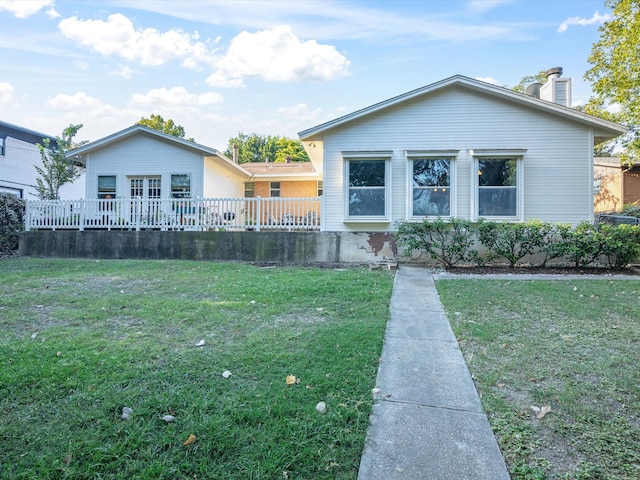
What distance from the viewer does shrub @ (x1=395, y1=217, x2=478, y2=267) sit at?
903 cm

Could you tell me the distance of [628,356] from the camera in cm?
333

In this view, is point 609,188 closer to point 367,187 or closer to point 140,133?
point 367,187

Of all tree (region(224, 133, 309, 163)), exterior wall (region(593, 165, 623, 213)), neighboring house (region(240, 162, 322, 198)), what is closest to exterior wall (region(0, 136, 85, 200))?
neighboring house (region(240, 162, 322, 198))

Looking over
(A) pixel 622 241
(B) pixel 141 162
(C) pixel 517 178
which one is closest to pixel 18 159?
(B) pixel 141 162

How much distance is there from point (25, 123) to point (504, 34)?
25.0 metres

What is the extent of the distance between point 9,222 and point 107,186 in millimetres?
3428

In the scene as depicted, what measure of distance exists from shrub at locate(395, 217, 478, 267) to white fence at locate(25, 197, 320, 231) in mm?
2809

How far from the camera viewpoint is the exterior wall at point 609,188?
64.7 feet

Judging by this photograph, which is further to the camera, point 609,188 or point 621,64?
point 609,188

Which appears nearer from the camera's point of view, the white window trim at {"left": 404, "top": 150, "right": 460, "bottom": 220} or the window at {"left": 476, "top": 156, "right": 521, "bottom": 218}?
the window at {"left": 476, "top": 156, "right": 521, "bottom": 218}

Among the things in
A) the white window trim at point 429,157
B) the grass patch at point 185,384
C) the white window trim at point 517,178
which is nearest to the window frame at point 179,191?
the white window trim at point 429,157

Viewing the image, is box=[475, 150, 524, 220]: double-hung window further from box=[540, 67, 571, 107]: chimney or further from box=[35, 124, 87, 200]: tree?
box=[35, 124, 87, 200]: tree

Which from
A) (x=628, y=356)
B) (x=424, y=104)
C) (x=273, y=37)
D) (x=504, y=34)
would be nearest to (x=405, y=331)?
(x=628, y=356)

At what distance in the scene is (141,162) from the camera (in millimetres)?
14078
